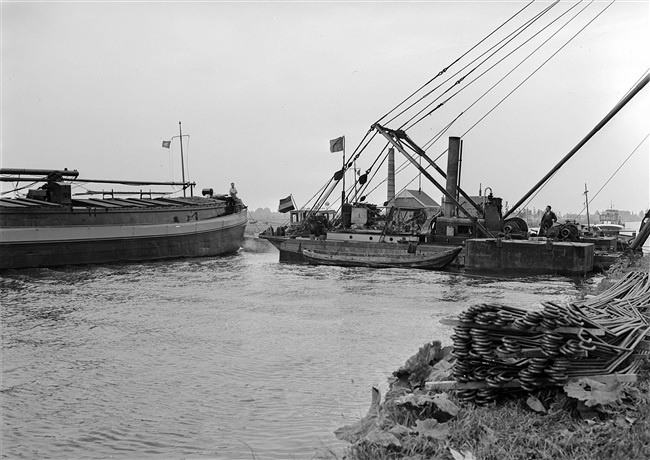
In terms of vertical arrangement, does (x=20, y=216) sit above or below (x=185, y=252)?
above

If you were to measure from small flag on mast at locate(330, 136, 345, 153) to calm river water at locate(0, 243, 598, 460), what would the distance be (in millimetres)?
14701

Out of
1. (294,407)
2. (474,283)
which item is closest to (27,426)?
(294,407)

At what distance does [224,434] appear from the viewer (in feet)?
22.0

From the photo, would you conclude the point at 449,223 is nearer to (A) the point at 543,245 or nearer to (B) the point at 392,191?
(A) the point at 543,245

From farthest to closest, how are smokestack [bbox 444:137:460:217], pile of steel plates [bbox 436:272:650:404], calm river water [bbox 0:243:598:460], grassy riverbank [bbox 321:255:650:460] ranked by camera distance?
1. smokestack [bbox 444:137:460:217]
2. calm river water [bbox 0:243:598:460]
3. pile of steel plates [bbox 436:272:650:404]
4. grassy riverbank [bbox 321:255:650:460]

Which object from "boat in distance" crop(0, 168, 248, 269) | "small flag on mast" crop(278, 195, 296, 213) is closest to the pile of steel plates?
"boat in distance" crop(0, 168, 248, 269)

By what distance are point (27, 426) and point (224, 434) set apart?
264 cm

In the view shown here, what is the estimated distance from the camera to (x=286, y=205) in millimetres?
40125

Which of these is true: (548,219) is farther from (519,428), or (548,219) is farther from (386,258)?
(519,428)

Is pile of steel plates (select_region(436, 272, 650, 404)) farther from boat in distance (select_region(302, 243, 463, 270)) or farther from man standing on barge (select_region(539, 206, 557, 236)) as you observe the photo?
man standing on barge (select_region(539, 206, 557, 236))

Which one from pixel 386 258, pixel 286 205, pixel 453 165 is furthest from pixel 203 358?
pixel 286 205

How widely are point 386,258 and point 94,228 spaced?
15.3 meters

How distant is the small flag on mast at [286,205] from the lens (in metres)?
40.0

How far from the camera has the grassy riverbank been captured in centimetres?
438
